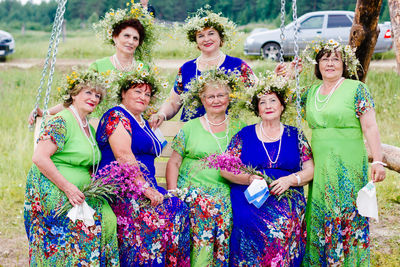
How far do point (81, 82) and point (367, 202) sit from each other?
2339 mm

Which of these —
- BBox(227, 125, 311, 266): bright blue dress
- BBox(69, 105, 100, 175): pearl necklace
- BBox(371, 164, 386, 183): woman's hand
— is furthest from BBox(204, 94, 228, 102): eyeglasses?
BBox(371, 164, 386, 183): woman's hand

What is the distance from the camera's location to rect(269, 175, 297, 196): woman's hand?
381cm

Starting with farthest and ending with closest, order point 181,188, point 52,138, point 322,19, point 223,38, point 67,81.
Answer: point 322,19 < point 223,38 < point 181,188 < point 67,81 < point 52,138

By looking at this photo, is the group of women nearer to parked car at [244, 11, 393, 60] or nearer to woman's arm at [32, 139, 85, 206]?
woman's arm at [32, 139, 85, 206]

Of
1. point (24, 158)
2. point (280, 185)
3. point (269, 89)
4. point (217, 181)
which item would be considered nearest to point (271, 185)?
point (280, 185)

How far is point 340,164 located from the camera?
12.5ft

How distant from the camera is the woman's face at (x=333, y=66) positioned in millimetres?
3893

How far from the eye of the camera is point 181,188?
412 centimetres

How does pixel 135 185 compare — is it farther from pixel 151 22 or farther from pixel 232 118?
pixel 151 22

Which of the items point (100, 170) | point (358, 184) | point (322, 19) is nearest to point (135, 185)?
point (100, 170)

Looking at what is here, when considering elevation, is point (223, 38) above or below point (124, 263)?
above

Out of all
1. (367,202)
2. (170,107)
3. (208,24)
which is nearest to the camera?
(367,202)

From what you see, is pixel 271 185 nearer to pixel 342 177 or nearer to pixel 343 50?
pixel 342 177

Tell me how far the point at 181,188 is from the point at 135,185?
0.52 meters
